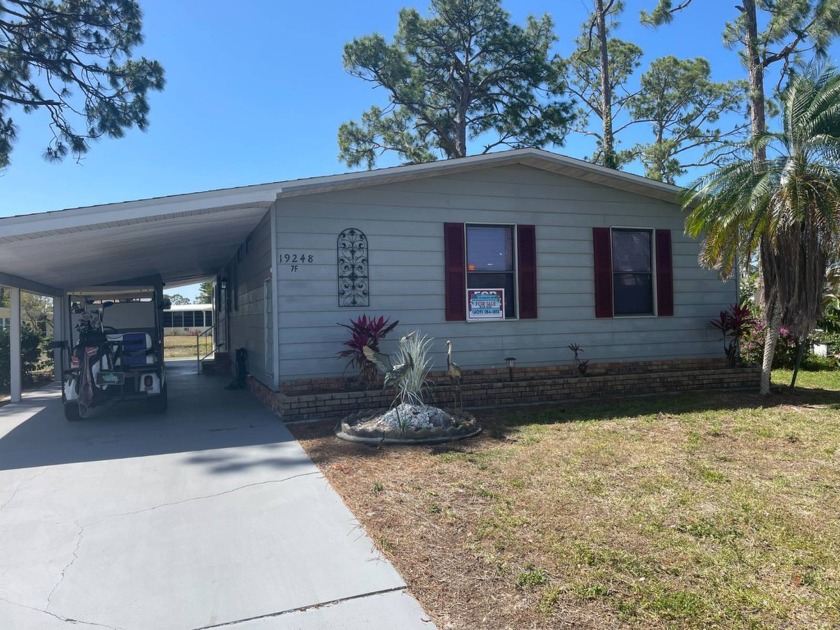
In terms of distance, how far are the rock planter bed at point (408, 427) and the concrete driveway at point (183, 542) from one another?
0.74 metres

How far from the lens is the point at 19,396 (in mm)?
10211

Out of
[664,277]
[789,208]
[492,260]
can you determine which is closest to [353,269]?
[492,260]

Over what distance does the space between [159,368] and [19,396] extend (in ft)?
12.7

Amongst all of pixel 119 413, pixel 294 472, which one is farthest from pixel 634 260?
pixel 119 413

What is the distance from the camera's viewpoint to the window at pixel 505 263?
29.3ft

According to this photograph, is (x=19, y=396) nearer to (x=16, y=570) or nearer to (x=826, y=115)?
(x=16, y=570)

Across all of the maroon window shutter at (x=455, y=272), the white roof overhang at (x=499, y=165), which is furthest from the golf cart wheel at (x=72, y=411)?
the maroon window shutter at (x=455, y=272)

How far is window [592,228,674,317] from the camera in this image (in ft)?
31.9

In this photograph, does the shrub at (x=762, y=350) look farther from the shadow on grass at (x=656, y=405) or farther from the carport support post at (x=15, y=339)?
the carport support post at (x=15, y=339)

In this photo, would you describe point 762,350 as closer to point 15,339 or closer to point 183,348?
point 15,339

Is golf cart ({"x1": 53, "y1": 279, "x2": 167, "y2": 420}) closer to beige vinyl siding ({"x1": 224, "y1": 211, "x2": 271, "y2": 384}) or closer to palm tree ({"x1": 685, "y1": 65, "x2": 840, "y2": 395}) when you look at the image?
beige vinyl siding ({"x1": 224, "y1": 211, "x2": 271, "y2": 384})

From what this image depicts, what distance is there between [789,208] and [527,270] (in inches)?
143

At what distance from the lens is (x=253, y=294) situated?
10.2 metres

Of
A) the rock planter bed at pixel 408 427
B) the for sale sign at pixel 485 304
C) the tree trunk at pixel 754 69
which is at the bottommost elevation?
the rock planter bed at pixel 408 427
